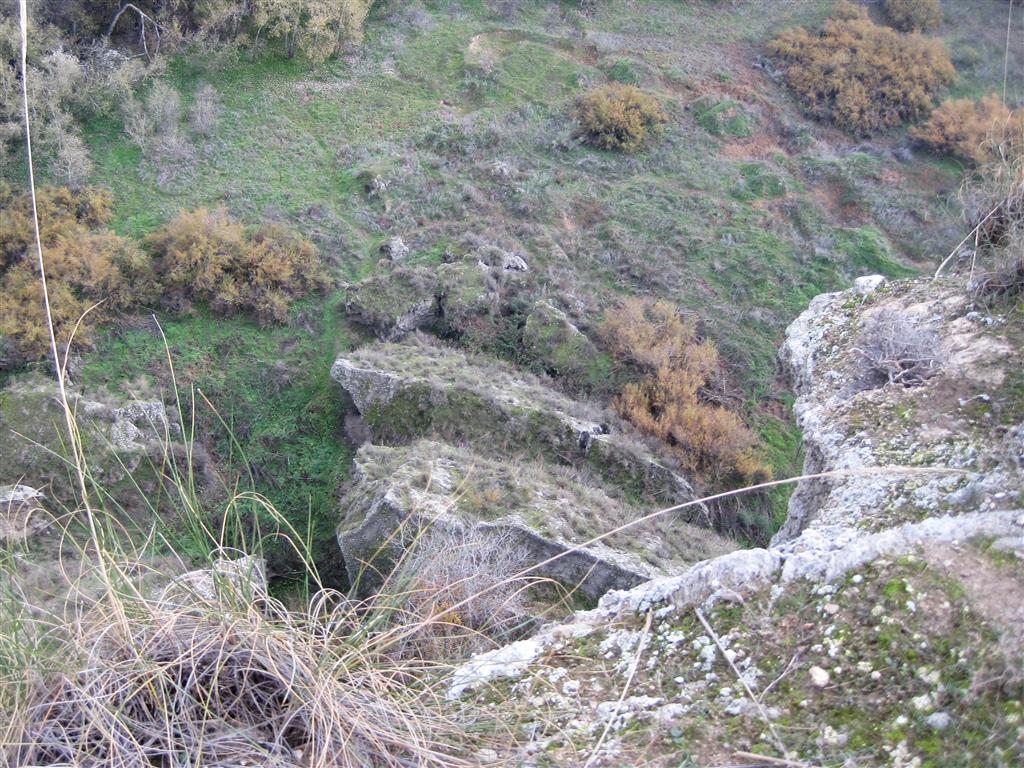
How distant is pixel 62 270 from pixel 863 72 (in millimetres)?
21909

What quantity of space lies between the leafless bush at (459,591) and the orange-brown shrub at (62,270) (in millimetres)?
8931

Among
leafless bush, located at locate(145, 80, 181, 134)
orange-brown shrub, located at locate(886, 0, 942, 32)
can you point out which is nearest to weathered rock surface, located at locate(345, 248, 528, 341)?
leafless bush, located at locate(145, 80, 181, 134)

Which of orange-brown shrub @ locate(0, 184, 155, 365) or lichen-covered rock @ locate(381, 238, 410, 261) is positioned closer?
orange-brown shrub @ locate(0, 184, 155, 365)

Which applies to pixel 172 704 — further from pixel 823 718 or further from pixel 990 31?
pixel 990 31

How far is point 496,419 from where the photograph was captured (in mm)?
12203

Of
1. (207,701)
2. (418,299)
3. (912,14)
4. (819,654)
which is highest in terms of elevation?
(912,14)

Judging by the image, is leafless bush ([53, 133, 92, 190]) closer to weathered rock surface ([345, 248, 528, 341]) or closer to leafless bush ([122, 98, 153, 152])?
leafless bush ([122, 98, 153, 152])

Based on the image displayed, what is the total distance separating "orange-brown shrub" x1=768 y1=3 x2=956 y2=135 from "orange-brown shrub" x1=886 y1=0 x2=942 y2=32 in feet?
4.62

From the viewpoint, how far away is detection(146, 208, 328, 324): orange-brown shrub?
47.9ft

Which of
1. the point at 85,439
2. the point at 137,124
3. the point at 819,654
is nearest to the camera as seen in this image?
the point at 819,654

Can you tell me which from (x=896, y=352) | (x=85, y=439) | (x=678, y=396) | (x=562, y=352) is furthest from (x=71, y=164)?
(x=896, y=352)

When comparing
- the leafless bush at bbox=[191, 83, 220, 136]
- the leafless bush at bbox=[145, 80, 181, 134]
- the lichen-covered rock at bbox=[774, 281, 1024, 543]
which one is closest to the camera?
the lichen-covered rock at bbox=[774, 281, 1024, 543]

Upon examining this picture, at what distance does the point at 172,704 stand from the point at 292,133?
1858 cm

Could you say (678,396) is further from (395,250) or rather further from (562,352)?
(395,250)
